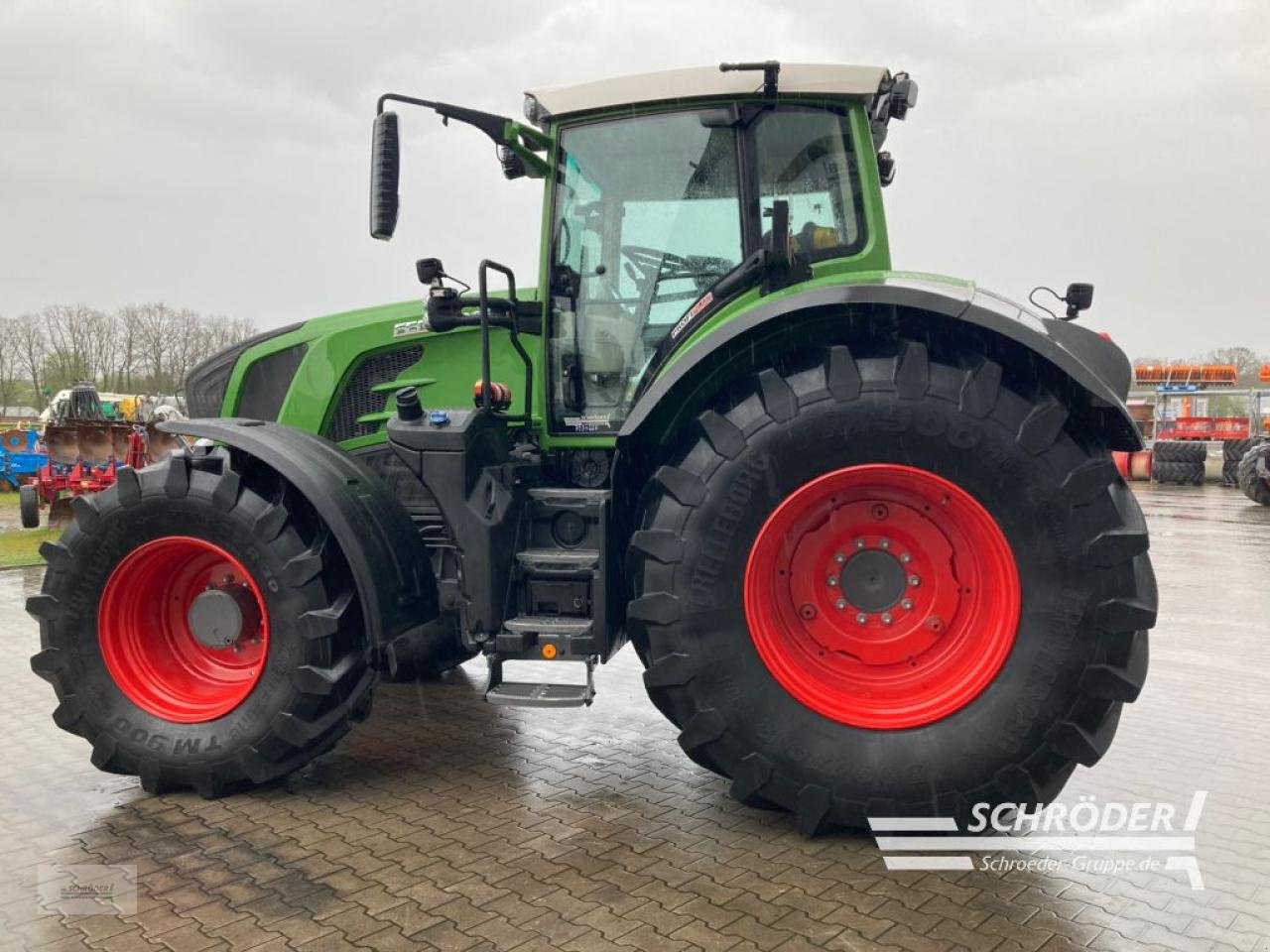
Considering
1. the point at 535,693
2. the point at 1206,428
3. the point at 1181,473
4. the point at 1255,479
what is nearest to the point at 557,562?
the point at 535,693

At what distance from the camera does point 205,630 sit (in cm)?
410

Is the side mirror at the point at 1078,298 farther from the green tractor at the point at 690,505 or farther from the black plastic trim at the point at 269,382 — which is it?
the black plastic trim at the point at 269,382

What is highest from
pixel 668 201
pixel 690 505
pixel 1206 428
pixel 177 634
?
pixel 668 201

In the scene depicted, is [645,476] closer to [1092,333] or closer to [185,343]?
[1092,333]

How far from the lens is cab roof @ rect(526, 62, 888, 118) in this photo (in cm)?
401

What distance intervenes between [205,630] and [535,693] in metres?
1.45

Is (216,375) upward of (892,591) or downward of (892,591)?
upward

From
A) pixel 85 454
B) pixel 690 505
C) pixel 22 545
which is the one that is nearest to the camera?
pixel 690 505

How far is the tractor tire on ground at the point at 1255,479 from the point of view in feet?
59.3

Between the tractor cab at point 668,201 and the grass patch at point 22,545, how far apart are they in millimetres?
8254

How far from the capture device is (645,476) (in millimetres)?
4270

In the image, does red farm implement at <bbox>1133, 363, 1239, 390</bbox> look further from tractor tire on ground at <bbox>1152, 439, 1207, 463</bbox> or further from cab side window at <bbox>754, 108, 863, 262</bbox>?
cab side window at <bbox>754, 108, 863, 262</bbox>

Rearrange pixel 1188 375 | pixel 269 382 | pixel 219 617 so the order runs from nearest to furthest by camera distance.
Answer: pixel 219 617
pixel 269 382
pixel 1188 375

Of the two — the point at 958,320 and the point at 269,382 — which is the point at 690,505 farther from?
the point at 269,382
